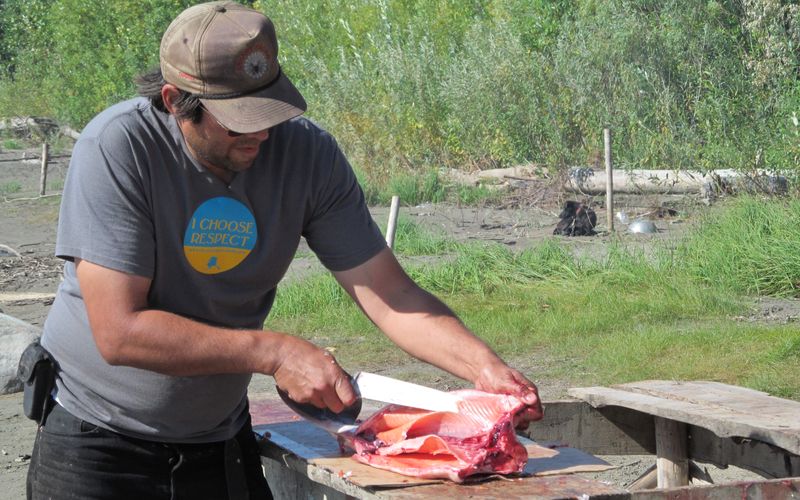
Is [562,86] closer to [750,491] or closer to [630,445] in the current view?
[630,445]

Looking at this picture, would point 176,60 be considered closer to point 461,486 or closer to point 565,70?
point 461,486

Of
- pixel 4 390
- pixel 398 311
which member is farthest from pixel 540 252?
pixel 398 311

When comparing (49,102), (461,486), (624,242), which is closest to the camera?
(461,486)

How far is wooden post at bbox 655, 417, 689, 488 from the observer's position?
13.2 ft

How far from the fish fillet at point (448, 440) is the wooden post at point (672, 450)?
1.45m

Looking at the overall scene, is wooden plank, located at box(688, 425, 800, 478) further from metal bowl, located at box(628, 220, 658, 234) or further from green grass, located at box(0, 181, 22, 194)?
green grass, located at box(0, 181, 22, 194)

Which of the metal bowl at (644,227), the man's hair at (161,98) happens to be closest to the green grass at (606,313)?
the metal bowl at (644,227)

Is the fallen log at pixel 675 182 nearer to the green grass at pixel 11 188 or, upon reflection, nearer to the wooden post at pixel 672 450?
the wooden post at pixel 672 450

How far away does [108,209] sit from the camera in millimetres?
2521

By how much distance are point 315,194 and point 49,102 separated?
30599 millimetres

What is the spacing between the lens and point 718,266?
955cm

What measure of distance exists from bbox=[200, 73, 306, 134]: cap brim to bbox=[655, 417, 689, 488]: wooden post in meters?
2.08

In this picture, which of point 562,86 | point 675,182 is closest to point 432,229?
point 675,182

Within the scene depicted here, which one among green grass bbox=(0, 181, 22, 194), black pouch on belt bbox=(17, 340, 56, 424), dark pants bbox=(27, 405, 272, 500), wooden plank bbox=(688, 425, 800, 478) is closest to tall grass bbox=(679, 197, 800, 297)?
wooden plank bbox=(688, 425, 800, 478)
